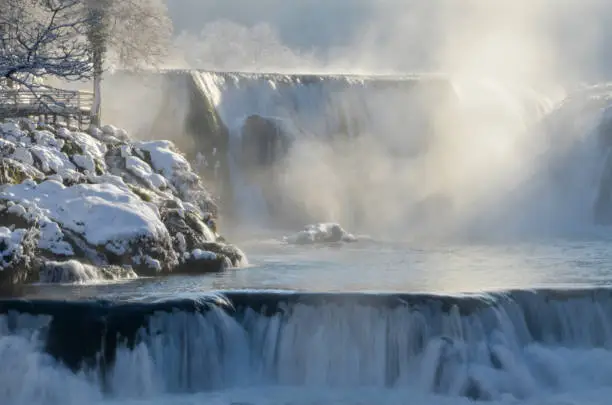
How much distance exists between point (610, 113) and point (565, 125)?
2.28m

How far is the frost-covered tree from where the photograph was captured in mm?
33156

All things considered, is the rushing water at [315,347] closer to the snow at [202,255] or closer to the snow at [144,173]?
the snow at [202,255]

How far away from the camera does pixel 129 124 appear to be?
3775cm

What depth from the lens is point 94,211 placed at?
24984 mm

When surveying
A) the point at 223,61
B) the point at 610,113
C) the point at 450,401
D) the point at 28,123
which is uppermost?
the point at 223,61

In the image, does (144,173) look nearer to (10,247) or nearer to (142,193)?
(142,193)

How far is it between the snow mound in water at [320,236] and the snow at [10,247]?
457 inches

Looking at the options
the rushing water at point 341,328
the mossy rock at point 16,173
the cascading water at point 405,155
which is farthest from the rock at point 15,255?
the cascading water at point 405,155

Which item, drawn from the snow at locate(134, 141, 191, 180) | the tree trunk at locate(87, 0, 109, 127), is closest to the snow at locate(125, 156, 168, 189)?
the snow at locate(134, 141, 191, 180)

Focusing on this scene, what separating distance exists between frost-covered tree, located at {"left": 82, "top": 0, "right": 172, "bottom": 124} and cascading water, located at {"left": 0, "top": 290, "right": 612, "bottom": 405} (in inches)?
559

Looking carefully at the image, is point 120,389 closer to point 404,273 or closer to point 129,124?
point 404,273

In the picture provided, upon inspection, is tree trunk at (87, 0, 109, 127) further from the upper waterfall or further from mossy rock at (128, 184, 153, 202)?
mossy rock at (128, 184, 153, 202)

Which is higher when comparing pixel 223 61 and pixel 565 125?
pixel 223 61

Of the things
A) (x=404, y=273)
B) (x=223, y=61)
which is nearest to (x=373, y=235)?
(x=404, y=273)
